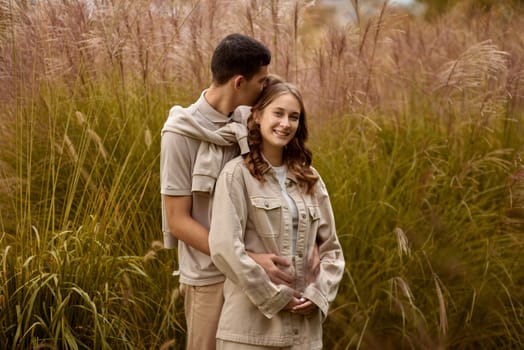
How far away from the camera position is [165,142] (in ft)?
9.84

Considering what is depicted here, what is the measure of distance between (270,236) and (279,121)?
0.41 metres

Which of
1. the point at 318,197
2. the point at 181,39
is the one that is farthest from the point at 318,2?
the point at 318,197

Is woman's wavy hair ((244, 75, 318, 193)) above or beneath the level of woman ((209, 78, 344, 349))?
above

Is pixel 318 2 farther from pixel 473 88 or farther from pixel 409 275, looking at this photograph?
pixel 409 275

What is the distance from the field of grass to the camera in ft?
11.5

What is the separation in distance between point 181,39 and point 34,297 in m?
1.89

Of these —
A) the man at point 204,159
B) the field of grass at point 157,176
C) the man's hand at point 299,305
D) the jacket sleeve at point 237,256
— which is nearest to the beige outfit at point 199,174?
the man at point 204,159

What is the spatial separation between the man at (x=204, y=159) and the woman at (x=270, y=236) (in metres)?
0.07

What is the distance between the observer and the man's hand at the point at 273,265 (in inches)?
113

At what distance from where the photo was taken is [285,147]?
3111 millimetres

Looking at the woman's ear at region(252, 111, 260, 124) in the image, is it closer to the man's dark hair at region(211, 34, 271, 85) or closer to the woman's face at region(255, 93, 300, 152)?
the woman's face at region(255, 93, 300, 152)

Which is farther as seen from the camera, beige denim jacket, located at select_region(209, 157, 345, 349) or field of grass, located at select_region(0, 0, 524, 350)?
field of grass, located at select_region(0, 0, 524, 350)

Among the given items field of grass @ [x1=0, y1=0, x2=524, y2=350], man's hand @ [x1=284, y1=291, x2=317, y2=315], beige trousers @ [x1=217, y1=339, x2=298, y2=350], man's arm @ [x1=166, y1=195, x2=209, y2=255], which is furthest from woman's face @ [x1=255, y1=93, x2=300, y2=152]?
field of grass @ [x1=0, y1=0, x2=524, y2=350]

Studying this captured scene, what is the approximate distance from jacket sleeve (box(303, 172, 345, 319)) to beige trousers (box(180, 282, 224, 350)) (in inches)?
13.5
